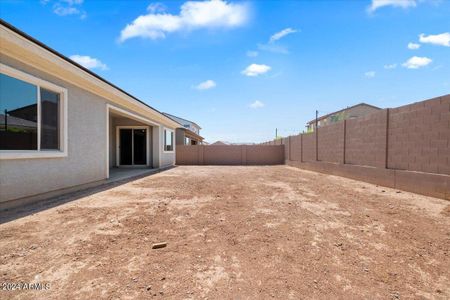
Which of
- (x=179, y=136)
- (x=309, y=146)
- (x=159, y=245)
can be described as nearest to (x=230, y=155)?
(x=179, y=136)

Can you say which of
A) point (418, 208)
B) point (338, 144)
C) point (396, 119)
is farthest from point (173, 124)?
point (418, 208)

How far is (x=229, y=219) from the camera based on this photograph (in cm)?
413

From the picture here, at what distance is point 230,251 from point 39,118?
511cm

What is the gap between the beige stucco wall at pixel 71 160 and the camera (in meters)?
4.54

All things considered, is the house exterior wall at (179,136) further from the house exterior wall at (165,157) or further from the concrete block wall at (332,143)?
the concrete block wall at (332,143)

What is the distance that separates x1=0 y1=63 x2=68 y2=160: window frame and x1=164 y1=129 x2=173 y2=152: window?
9.96 metres

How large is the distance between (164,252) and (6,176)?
3.72 m

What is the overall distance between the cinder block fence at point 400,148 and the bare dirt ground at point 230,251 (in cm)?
131

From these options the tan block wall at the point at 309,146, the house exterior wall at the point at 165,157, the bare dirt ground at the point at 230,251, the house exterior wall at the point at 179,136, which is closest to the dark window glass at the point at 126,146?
the house exterior wall at the point at 165,157

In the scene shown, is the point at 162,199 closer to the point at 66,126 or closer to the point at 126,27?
the point at 66,126

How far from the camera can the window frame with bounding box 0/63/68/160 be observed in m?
4.42

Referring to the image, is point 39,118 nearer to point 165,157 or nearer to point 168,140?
point 165,157

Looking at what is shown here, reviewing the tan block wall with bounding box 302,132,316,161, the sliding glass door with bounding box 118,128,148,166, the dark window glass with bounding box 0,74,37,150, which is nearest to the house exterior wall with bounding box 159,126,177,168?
the sliding glass door with bounding box 118,128,148,166

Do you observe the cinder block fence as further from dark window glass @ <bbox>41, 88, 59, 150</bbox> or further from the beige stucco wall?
dark window glass @ <bbox>41, 88, 59, 150</bbox>
